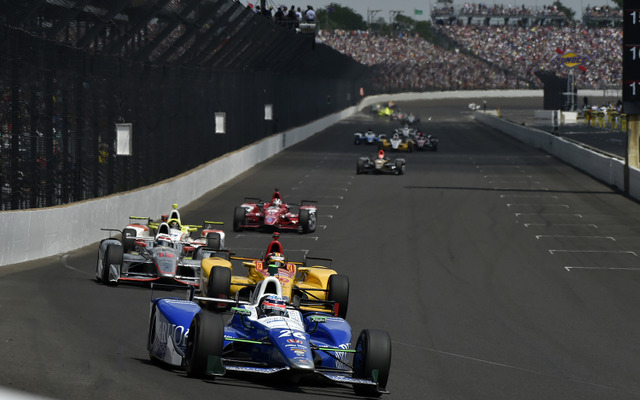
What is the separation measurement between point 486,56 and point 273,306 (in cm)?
13480

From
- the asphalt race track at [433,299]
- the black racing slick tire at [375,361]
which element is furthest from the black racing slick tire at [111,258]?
the black racing slick tire at [375,361]

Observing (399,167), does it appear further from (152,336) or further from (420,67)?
(420,67)

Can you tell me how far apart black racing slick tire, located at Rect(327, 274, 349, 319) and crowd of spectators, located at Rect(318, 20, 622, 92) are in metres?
117

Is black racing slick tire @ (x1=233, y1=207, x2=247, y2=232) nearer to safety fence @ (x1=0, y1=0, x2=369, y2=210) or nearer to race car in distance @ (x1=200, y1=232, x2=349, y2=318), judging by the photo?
safety fence @ (x1=0, y1=0, x2=369, y2=210)

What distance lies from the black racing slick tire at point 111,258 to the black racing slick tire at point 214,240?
2348 mm

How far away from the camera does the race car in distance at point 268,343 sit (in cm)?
984

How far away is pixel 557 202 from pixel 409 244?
10.8 m

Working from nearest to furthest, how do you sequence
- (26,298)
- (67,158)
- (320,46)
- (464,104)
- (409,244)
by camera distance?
(26,298), (67,158), (409,244), (320,46), (464,104)

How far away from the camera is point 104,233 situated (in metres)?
22.3

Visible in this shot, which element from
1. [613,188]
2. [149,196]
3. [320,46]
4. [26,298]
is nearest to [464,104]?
[320,46]

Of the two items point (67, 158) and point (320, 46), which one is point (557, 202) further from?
point (320, 46)

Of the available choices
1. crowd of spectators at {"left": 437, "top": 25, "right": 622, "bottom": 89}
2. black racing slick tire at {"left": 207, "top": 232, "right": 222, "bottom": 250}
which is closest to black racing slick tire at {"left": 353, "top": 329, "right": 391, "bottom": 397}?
black racing slick tire at {"left": 207, "top": 232, "right": 222, "bottom": 250}

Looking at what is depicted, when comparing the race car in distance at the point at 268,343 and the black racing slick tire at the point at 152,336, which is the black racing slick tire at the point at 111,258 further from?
the black racing slick tire at the point at 152,336

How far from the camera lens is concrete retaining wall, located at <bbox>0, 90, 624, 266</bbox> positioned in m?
18.1
